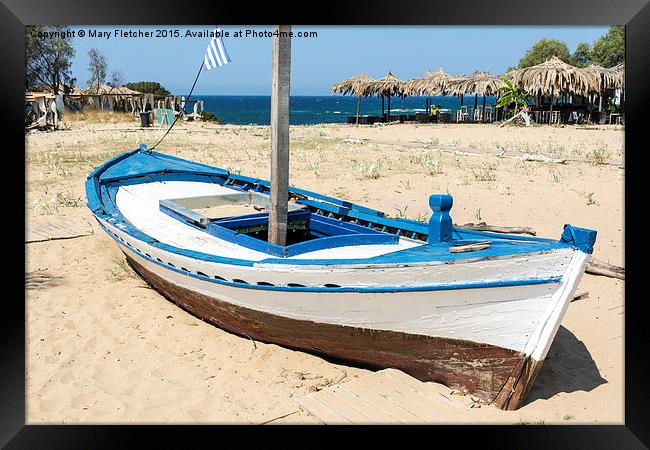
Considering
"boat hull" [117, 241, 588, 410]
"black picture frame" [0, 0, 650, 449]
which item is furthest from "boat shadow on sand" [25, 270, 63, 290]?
"black picture frame" [0, 0, 650, 449]

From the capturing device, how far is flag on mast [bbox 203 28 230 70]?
6.14 meters

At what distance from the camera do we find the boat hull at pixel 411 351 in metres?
4.15

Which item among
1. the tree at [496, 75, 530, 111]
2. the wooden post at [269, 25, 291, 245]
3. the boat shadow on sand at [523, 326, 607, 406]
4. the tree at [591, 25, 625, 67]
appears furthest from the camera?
the tree at [591, 25, 625, 67]

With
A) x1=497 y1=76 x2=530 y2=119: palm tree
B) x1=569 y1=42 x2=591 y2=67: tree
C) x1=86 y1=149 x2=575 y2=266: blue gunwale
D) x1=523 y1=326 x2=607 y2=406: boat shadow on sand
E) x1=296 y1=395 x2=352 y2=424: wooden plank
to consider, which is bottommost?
x1=296 y1=395 x2=352 y2=424: wooden plank

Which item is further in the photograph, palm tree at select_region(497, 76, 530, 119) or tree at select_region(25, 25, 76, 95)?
tree at select_region(25, 25, 76, 95)

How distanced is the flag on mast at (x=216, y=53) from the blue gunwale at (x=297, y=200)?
5.45 feet

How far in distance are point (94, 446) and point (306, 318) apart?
5.61 feet

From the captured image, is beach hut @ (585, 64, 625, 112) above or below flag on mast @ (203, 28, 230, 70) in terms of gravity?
above

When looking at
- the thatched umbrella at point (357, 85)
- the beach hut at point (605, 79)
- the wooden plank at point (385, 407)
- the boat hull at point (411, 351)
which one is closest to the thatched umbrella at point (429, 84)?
the thatched umbrella at point (357, 85)

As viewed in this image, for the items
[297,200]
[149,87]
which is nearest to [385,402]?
[297,200]

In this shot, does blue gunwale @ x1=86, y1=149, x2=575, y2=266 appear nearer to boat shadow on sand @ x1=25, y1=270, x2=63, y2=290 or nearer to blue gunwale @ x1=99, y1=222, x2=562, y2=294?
blue gunwale @ x1=99, y1=222, x2=562, y2=294

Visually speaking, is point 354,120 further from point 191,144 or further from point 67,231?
point 67,231

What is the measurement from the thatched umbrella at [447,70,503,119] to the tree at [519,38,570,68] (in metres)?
21.4
